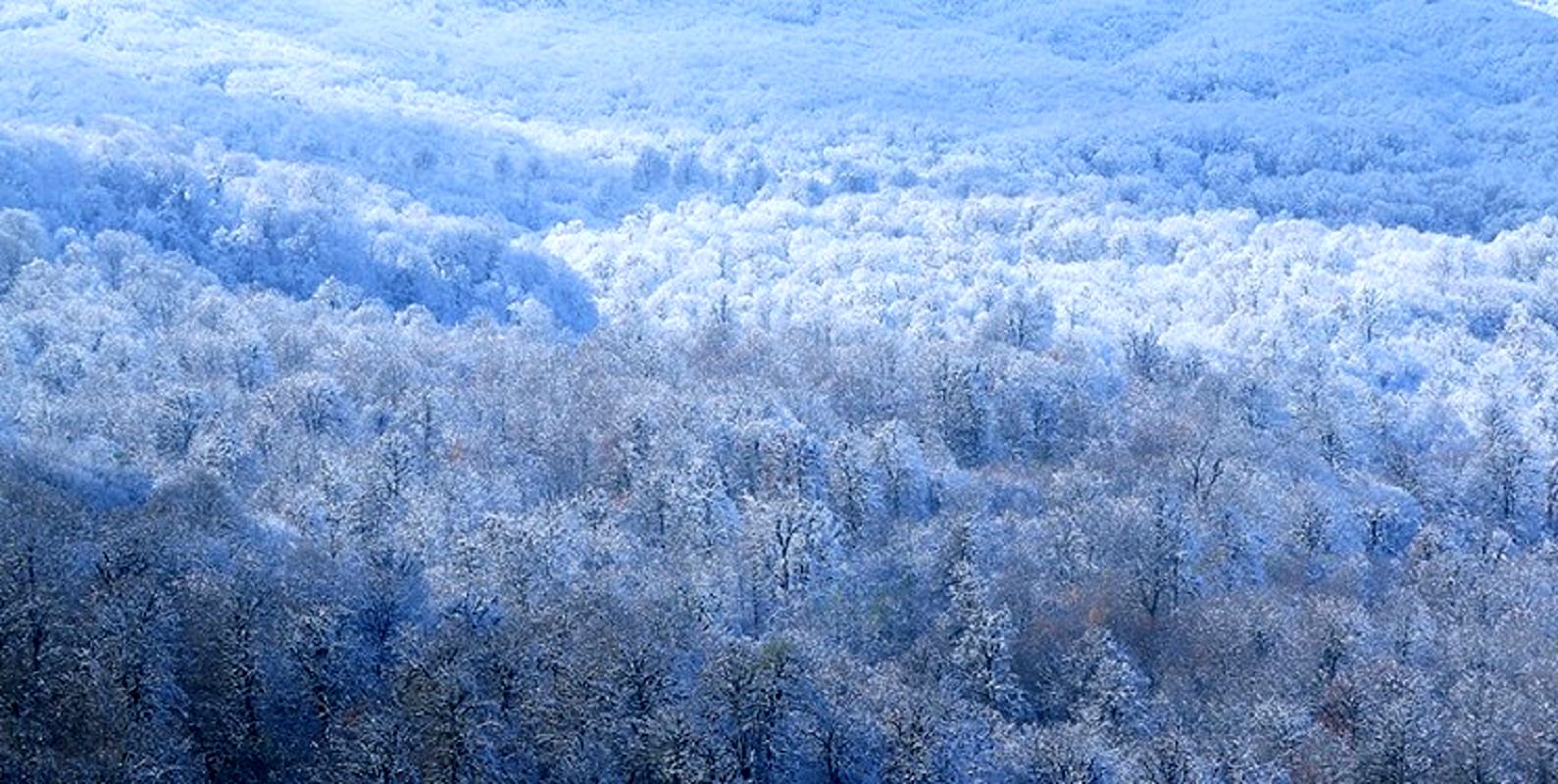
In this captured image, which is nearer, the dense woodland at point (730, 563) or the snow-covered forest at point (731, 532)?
the dense woodland at point (730, 563)

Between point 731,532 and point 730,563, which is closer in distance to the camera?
point 730,563

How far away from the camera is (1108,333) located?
16250cm

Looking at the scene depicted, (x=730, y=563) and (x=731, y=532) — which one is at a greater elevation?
(x=730, y=563)

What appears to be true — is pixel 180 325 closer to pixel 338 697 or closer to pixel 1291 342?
pixel 338 697

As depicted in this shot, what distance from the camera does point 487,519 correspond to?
84.8 meters

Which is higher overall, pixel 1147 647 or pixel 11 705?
pixel 11 705

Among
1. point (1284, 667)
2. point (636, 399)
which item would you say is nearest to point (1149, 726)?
point (1284, 667)

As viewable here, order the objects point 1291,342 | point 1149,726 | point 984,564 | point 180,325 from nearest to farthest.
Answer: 1. point 1149,726
2. point 984,564
3. point 180,325
4. point 1291,342

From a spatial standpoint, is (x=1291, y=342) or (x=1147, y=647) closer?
(x=1147, y=647)

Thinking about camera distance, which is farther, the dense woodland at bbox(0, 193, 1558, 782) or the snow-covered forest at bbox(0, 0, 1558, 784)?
the snow-covered forest at bbox(0, 0, 1558, 784)

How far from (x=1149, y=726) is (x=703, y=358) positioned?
73901 mm

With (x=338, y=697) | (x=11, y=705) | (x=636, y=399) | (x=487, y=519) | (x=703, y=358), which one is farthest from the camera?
(x=703, y=358)

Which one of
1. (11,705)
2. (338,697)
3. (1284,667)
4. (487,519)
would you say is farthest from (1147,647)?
(11,705)

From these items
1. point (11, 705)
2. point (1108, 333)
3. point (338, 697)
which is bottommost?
point (1108, 333)
